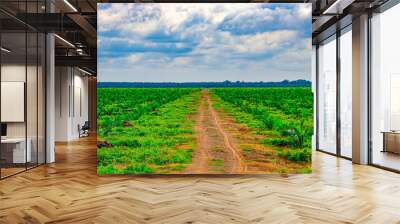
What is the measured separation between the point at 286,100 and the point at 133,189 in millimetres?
3024

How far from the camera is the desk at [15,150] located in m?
6.79

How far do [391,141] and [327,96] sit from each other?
355 centimetres

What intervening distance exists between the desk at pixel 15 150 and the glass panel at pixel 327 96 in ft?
23.7

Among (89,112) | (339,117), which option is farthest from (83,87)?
(339,117)

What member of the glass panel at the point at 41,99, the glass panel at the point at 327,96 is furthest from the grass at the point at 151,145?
the glass panel at the point at 327,96

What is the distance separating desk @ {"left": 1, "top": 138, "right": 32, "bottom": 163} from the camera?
22.3 feet

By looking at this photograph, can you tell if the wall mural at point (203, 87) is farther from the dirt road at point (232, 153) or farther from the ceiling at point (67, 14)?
the ceiling at point (67, 14)

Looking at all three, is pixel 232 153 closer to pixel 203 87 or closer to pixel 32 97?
pixel 203 87

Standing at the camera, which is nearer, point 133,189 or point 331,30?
point 133,189

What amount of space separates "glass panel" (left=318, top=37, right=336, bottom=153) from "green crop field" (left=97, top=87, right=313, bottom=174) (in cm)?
384

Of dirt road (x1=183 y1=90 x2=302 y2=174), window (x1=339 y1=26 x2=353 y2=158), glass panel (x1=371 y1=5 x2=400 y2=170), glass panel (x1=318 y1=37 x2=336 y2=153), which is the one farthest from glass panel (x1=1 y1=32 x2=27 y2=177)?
glass panel (x1=318 y1=37 x2=336 y2=153)

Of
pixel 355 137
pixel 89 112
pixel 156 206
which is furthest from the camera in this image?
pixel 89 112

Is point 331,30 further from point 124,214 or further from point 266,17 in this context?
point 124,214

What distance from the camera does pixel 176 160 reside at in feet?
22.8
